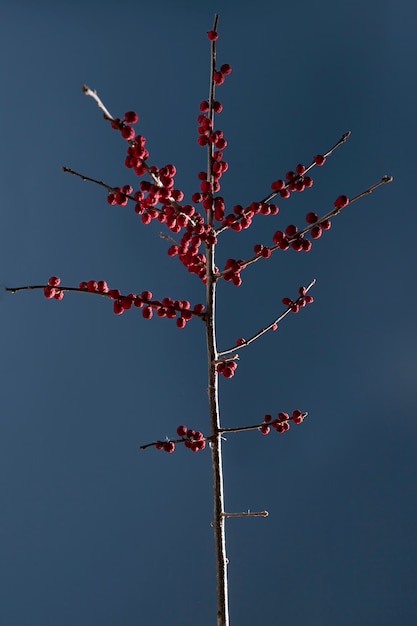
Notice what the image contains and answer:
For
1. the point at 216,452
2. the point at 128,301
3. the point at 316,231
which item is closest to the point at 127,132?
the point at 128,301

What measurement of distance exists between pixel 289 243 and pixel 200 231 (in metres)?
0.24

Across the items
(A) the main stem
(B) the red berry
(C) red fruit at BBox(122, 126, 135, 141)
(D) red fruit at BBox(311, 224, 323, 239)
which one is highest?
(C) red fruit at BBox(122, 126, 135, 141)

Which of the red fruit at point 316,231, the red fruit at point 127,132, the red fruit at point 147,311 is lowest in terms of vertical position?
the red fruit at point 147,311

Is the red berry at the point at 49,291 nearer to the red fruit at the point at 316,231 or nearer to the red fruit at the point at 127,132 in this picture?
the red fruit at the point at 127,132

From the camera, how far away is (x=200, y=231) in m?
1.49

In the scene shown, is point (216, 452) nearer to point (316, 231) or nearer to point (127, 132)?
point (316, 231)

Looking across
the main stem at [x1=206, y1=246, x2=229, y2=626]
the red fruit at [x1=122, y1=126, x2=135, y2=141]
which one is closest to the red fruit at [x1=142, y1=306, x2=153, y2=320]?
the main stem at [x1=206, y1=246, x2=229, y2=626]

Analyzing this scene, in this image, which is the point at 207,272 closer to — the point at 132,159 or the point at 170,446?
the point at 132,159

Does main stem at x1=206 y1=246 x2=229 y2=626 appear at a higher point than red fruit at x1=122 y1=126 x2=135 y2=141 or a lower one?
lower

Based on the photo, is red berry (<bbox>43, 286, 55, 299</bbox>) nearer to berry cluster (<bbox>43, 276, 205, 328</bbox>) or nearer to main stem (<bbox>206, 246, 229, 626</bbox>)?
berry cluster (<bbox>43, 276, 205, 328</bbox>)

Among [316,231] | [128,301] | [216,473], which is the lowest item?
[216,473]

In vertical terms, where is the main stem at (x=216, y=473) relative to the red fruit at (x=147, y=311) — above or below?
below

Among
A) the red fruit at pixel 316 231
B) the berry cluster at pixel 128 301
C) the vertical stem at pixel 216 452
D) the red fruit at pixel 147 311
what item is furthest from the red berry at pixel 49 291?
the red fruit at pixel 316 231

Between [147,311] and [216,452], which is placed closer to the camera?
[216,452]
